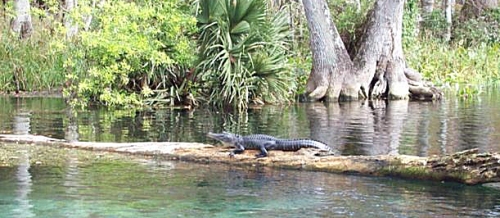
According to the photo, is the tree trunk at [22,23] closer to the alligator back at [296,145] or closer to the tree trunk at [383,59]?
the tree trunk at [383,59]

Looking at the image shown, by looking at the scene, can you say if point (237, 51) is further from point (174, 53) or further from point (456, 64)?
point (456, 64)

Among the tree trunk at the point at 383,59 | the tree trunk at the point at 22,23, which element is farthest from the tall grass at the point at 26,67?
the tree trunk at the point at 383,59

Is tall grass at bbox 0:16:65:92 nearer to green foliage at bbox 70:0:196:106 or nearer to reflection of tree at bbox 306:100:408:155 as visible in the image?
green foliage at bbox 70:0:196:106

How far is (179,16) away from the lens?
737 inches

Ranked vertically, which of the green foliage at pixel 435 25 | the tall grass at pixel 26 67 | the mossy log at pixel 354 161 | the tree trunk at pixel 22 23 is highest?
the green foliage at pixel 435 25

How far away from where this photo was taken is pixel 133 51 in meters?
18.0

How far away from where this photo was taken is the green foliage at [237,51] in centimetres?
1900

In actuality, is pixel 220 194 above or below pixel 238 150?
below

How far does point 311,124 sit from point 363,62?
24.8 feet

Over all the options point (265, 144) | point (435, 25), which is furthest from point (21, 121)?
point (435, 25)

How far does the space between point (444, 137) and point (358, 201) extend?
236 inches

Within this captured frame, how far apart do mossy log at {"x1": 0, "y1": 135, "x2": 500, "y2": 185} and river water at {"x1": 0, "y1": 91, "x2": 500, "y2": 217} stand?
0.38 feet

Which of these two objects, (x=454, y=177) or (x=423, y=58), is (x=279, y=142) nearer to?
(x=454, y=177)

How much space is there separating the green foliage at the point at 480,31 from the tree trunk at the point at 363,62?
11878 mm
